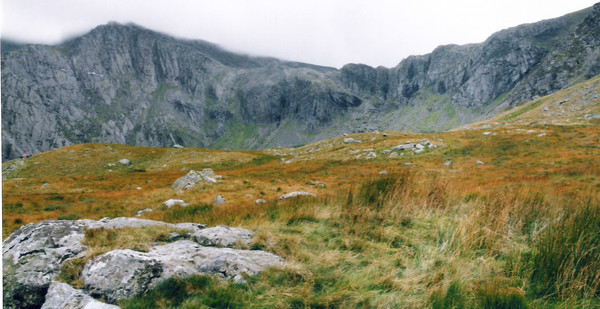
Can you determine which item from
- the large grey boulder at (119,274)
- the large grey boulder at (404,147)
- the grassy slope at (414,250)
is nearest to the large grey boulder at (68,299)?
the large grey boulder at (119,274)

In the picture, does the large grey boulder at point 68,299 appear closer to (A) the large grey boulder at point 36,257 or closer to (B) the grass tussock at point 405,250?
(B) the grass tussock at point 405,250

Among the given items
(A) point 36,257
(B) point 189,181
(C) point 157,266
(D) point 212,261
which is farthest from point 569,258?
(B) point 189,181

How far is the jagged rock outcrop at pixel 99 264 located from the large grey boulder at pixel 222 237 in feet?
0.08

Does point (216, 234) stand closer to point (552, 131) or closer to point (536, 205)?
point (536, 205)

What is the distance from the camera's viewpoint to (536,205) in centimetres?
774

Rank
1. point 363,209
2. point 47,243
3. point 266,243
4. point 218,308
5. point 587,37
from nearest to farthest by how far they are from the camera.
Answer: point 218,308 → point 47,243 → point 266,243 → point 363,209 → point 587,37

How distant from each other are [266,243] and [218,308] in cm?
206

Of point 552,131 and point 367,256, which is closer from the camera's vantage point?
point 367,256

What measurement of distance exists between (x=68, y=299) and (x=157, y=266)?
1.35m

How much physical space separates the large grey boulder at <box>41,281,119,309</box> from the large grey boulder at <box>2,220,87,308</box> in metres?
0.40

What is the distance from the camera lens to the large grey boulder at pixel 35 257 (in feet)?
15.9

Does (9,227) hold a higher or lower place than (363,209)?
lower

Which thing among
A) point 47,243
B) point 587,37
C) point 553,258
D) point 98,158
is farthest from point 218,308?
point 587,37

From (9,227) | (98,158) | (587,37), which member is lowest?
(98,158)
